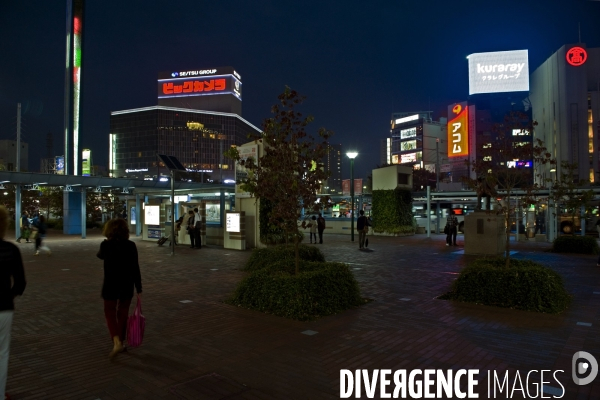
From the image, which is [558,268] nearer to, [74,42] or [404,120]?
[74,42]

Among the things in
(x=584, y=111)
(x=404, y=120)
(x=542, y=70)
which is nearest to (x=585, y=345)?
(x=584, y=111)

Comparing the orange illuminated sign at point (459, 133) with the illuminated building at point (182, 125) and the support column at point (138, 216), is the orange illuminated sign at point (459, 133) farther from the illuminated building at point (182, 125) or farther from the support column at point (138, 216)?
the illuminated building at point (182, 125)

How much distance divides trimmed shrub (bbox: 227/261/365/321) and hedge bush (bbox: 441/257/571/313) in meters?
2.00

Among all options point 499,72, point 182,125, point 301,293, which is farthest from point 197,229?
point 182,125

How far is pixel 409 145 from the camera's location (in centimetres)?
10288

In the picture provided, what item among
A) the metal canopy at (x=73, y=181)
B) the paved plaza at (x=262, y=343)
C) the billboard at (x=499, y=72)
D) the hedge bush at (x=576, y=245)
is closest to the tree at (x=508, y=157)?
the paved plaza at (x=262, y=343)

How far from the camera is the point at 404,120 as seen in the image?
353 ft

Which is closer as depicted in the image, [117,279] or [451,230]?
[117,279]

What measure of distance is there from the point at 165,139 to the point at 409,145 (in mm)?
60392

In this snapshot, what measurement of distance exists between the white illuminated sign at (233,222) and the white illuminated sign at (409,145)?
89.1 metres

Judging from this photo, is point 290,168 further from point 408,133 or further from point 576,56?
point 408,133

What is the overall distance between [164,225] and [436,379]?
1931 cm

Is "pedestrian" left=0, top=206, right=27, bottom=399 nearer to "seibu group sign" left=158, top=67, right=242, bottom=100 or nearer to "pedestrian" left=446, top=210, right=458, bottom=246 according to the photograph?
"pedestrian" left=446, top=210, right=458, bottom=246

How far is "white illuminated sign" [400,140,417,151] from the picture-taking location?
3994 inches
